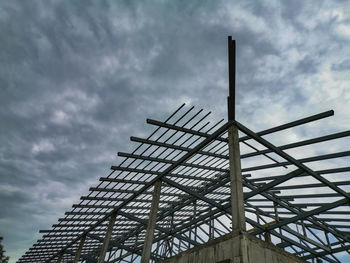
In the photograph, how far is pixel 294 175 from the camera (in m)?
11.3

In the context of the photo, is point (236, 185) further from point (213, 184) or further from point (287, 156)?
point (213, 184)

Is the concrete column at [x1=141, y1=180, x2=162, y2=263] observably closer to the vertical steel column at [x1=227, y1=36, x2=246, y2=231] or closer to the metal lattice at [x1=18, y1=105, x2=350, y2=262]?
the metal lattice at [x1=18, y1=105, x2=350, y2=262]

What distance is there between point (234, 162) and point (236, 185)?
890mm

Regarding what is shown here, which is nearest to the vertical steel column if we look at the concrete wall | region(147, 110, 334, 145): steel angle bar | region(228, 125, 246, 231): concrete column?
region(228, 125, 246, 231): concrete column

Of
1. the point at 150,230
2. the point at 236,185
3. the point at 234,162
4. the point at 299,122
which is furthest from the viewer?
the point at 150,230

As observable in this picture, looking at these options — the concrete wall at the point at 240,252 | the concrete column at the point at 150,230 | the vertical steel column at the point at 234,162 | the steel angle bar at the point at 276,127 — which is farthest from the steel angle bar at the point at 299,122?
the concrete column at the point at 150,230

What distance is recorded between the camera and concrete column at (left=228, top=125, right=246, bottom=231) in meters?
7.39

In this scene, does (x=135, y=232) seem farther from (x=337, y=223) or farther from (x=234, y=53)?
(x=234, y=53)

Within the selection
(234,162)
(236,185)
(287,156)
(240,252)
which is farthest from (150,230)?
(287,156)

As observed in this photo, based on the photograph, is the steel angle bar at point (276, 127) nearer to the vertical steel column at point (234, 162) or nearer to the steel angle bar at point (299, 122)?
the steel angle bar at point (299, 122)

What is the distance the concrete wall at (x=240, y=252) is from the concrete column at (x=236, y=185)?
0.37m

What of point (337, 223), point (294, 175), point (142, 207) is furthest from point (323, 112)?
point (142, 207)

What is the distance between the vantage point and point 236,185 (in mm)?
Result: 8203

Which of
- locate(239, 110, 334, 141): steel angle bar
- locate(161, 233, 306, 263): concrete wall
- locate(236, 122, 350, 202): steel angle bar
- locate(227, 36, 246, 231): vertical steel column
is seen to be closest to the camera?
locate(161, 233, 306, 263): concrete wall
